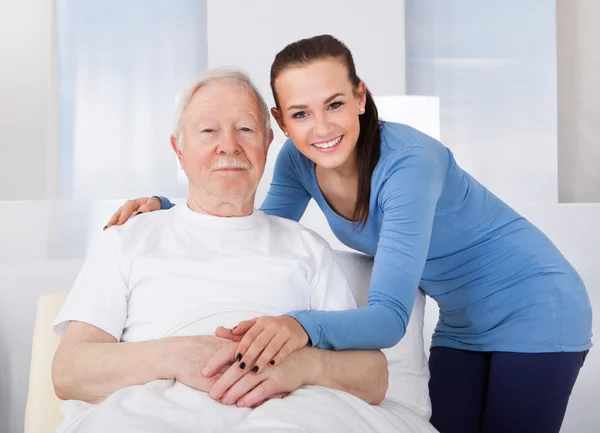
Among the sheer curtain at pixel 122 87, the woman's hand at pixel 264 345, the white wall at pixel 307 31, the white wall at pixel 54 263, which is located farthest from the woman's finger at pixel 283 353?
the sheer curtain at pixel 122 87

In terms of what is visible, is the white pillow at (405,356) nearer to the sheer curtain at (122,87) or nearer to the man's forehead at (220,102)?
the man's forehead at (220,102)

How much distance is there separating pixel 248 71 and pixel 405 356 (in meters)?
2.24

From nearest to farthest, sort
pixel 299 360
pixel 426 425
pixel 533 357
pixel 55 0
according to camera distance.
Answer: pixel 299 360 → pixel 426 425 → pixel 533 357 → pixel 55 0

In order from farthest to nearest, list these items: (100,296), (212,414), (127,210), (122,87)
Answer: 1. (122,87)
2. (127,210)
3. (100,296)
4. (212,414)

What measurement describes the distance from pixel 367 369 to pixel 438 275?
18.7 inches

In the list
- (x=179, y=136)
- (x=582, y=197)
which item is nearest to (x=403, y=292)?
(x=179, y=136)

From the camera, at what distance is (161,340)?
1440 mm

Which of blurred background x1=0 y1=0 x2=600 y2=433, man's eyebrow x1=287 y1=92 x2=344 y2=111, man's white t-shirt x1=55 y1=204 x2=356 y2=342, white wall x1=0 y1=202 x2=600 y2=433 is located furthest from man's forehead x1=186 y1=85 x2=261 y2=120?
blurred background x1=0 y1=0 x2=600 y2=433

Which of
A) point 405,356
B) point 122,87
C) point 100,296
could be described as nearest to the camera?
point 100,296

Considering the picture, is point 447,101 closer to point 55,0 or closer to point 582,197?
point 582,197

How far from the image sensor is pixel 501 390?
1.87 meters

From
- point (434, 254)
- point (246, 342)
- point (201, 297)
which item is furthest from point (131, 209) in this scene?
point (434, 254)

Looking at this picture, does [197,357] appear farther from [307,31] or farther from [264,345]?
[307,31]

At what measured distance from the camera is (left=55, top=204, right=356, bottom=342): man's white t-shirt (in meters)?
1.57
